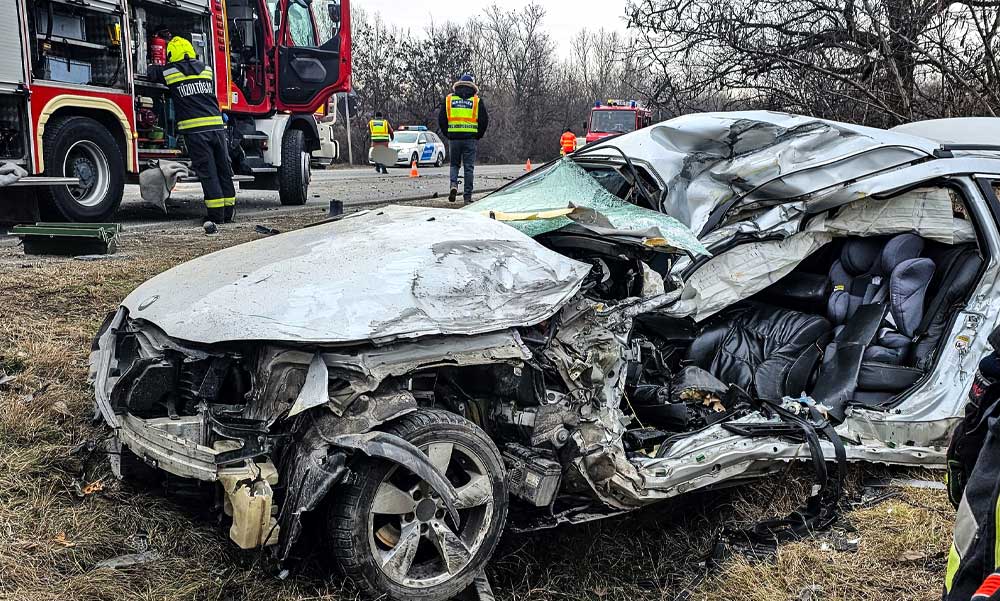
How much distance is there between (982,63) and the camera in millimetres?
7609

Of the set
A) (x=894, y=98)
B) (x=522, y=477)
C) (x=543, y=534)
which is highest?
(x=894, y=98)

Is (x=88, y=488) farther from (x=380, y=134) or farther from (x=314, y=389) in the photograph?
(x=380, y=134)

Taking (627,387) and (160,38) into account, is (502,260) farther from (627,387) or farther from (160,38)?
(160,38)

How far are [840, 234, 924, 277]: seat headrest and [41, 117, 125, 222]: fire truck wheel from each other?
710 centimetres

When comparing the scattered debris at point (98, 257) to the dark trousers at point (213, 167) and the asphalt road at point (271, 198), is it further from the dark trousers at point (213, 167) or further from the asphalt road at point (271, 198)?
the asphalt road at point (271, 198)

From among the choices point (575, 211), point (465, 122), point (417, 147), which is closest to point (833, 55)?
point (465, 122)

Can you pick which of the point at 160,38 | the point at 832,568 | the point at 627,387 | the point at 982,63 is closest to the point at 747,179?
the point at 627,387

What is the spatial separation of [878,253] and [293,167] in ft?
27.9

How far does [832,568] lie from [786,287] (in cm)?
162

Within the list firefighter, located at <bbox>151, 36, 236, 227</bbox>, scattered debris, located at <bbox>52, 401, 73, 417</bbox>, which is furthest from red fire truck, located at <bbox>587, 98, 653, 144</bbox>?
scattered debris, located at <bbox>52, 401, 73, 417</bbox>

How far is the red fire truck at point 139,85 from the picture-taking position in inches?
289

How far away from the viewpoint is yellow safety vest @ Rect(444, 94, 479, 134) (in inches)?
434

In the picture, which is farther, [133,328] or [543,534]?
[543,534]

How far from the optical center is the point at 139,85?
8.79 meters
